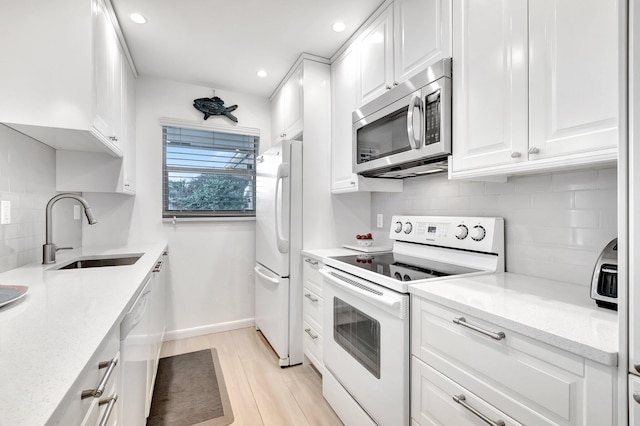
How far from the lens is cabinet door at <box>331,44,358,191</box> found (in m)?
2.26

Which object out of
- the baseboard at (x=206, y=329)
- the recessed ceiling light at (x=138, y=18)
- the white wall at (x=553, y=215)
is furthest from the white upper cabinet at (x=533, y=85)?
the baseboard at (x=206, y=329)

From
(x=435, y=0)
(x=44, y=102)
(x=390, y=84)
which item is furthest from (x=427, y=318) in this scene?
(x=44, y=102)

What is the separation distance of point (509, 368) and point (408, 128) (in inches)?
45.3

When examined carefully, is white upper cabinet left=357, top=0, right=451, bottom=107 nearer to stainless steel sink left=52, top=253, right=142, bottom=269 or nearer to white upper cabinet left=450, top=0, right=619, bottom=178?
white upper cabinet left=450, top=0, right=619, bottom=178

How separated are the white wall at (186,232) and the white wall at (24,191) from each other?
68 cm

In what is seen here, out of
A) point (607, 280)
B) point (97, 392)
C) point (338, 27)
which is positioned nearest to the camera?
point (97, 392)

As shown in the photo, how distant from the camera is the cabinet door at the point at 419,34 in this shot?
58.7 inches

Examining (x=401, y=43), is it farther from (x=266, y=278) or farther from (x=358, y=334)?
(x=266, y=278)

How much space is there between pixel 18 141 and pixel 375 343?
213 centimetres

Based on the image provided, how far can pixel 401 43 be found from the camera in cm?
177

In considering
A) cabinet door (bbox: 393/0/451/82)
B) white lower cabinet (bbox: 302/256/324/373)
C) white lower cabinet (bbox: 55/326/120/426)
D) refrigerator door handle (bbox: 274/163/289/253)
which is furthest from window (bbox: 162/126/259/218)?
white lower cabinet (bbox: 55/326/120/426)

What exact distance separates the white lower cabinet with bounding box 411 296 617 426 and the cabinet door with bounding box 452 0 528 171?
2.23ft

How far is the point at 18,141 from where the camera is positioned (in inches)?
63.8

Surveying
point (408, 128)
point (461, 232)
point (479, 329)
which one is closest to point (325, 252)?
point (461, 232)
